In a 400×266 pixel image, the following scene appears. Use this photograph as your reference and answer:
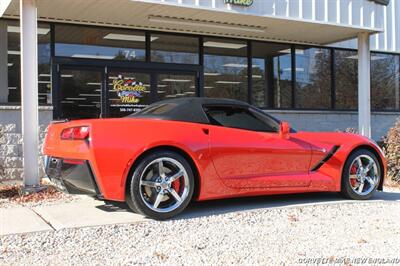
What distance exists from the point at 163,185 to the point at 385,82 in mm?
11307

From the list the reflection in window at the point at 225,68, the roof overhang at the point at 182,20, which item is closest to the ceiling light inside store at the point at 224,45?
the reflection in window at the point at 225,68

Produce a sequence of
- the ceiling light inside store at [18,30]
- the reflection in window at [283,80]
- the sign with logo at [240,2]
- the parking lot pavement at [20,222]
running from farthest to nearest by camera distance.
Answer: the reflection in window at [283,80] → the ceiling light inside store at [18,30] → the sign with logo at [240,2] → the parking lot pavement at [20,222]

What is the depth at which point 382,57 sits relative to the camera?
49.8ft

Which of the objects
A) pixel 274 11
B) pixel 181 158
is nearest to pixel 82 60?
pixel 274 11

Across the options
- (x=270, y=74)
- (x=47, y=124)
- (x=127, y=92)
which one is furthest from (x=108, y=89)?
(x=270, y=74)

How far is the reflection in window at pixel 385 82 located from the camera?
48.9 feet

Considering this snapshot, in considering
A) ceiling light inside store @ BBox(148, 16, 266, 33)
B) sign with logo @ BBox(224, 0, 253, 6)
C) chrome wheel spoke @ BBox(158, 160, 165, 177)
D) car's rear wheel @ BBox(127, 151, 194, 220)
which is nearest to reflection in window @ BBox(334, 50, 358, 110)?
ceiling light inside store @ BBox(148, 16, 266, 33)

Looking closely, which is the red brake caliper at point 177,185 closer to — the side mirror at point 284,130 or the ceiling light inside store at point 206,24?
the side mirror at point 284,130

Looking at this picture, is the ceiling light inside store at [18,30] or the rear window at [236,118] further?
the ceiling light inside store at [18,30]

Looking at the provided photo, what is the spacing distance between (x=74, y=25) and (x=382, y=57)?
898 cm

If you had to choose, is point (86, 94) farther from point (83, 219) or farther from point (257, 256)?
point (257, 256)

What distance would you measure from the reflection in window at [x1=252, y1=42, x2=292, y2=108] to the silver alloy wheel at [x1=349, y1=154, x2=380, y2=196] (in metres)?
5.96

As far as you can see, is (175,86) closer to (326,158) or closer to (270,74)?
(270,74)

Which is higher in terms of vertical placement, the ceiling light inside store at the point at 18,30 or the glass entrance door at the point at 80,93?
the ceiling light inside store at the point at 18,30
